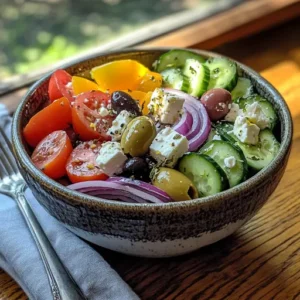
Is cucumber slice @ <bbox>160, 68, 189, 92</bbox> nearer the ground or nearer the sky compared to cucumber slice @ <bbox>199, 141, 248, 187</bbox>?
nearer the sky

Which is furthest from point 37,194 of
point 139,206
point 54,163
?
point 139,206

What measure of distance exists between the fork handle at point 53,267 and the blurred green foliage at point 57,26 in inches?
22.9

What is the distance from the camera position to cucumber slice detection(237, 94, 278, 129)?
3.08 ft

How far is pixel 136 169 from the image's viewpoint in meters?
0.83

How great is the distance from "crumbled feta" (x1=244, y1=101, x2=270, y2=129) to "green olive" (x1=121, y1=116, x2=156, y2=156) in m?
0.16

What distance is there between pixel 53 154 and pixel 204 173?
0.79ft

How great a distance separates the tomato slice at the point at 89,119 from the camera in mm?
916

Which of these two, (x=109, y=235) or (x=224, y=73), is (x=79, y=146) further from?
(x=224, y=73)

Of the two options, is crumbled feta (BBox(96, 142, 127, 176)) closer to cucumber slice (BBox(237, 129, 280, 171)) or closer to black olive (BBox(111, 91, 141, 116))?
black olive (BBox(111, 91, 141, 116))

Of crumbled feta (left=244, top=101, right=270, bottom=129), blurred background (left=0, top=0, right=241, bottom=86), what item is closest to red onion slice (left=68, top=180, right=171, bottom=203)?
crumbled feta (left=244, top=101, right=270, bottom=129)

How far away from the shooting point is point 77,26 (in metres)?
1.46

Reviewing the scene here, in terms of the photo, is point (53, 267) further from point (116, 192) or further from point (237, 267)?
point (237, 267)

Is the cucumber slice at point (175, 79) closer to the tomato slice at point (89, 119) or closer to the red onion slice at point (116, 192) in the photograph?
the tomato slice at point (89, 119)

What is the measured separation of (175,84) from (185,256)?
0.32 m
